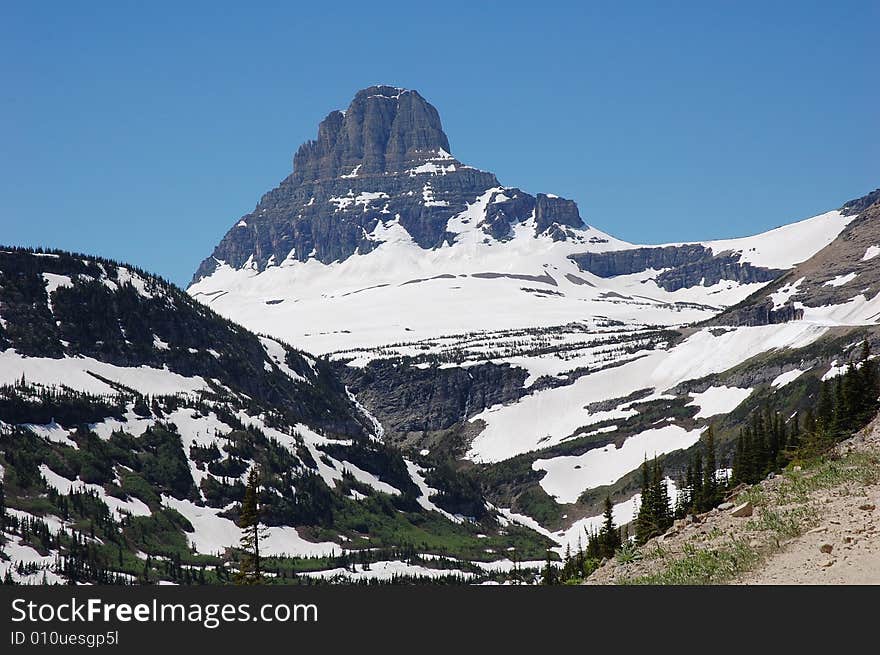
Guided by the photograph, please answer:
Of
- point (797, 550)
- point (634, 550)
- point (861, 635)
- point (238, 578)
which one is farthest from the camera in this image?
point (238, 578)

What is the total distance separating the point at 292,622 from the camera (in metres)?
34.9

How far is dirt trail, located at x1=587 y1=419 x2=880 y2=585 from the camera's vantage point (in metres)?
37.6

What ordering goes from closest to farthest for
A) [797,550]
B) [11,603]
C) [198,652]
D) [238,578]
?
[198,652]
[11,603]
[797,550]
[238,578]

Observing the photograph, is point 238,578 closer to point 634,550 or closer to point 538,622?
point 634,550

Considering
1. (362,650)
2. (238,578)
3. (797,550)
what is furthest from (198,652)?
(238,578)

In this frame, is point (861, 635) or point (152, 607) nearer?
point (861, 635)

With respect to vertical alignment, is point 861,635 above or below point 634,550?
below

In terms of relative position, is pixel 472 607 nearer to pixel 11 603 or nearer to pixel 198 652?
pixel 198 652

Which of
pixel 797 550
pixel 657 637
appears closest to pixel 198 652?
pixel 657 637

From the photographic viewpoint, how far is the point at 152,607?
34781 millimetres

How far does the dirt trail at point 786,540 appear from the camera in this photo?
37625 mm

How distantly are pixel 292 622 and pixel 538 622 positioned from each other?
7.43m

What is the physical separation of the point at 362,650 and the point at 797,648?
1230 centimetres

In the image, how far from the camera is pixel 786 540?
41.1 metres
